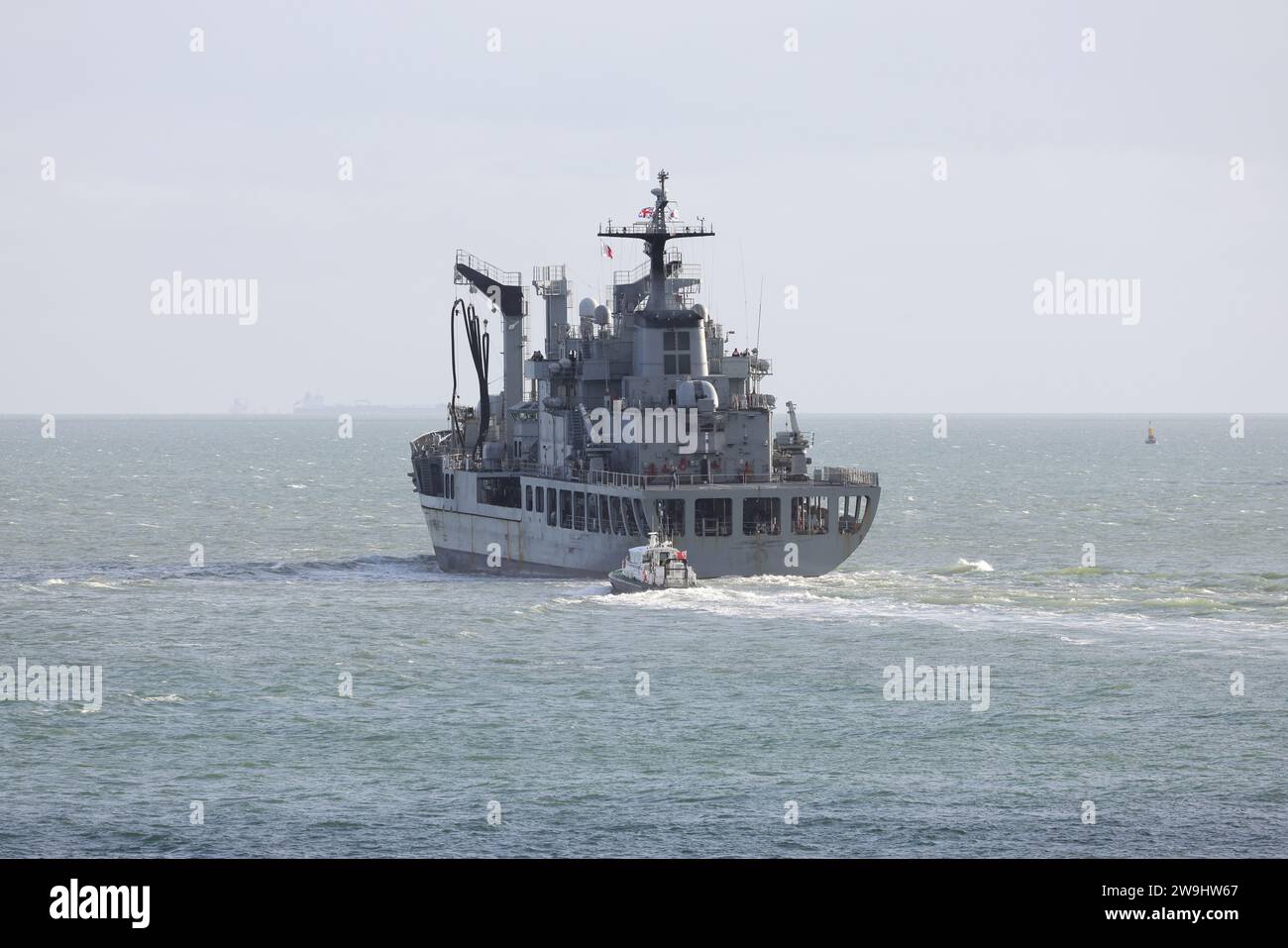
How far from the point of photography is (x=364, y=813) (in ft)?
127

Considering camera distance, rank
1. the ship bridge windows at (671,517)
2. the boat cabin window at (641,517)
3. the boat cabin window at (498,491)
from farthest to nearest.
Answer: the boat cabin window at (498,491) < the boat cabin window at (641,517) < the ship bridge windows at (671,517)

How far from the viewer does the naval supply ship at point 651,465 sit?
75.0 m

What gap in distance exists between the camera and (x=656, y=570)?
7144 centimetres

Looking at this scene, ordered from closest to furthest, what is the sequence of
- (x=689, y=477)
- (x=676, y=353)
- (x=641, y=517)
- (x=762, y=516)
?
1. (x=641, y=517)
2. (x=762, y=516)
3. (x=689, y=477)
4. (x=676, y=353)

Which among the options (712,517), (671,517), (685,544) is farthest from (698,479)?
(685,544)

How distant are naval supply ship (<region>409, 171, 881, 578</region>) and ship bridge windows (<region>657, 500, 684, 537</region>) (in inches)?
2.4

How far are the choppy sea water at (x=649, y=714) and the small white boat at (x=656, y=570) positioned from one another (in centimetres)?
91

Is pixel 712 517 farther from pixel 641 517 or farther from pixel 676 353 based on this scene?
pixel 676 353

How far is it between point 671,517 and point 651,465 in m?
4.43

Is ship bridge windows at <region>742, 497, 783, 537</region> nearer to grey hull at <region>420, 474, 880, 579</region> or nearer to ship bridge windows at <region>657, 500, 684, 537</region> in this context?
grey hull at <region>420, 474, 880, 579</region>

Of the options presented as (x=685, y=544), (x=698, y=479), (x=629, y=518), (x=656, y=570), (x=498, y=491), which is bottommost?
(x=656, y=570)

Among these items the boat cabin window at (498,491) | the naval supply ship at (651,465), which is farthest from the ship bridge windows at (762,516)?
the boat cabin window at (498,491)

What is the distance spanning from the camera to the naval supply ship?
246 feet

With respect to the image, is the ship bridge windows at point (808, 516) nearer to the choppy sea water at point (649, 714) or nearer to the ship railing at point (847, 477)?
the ship railing at point (847, 477)
